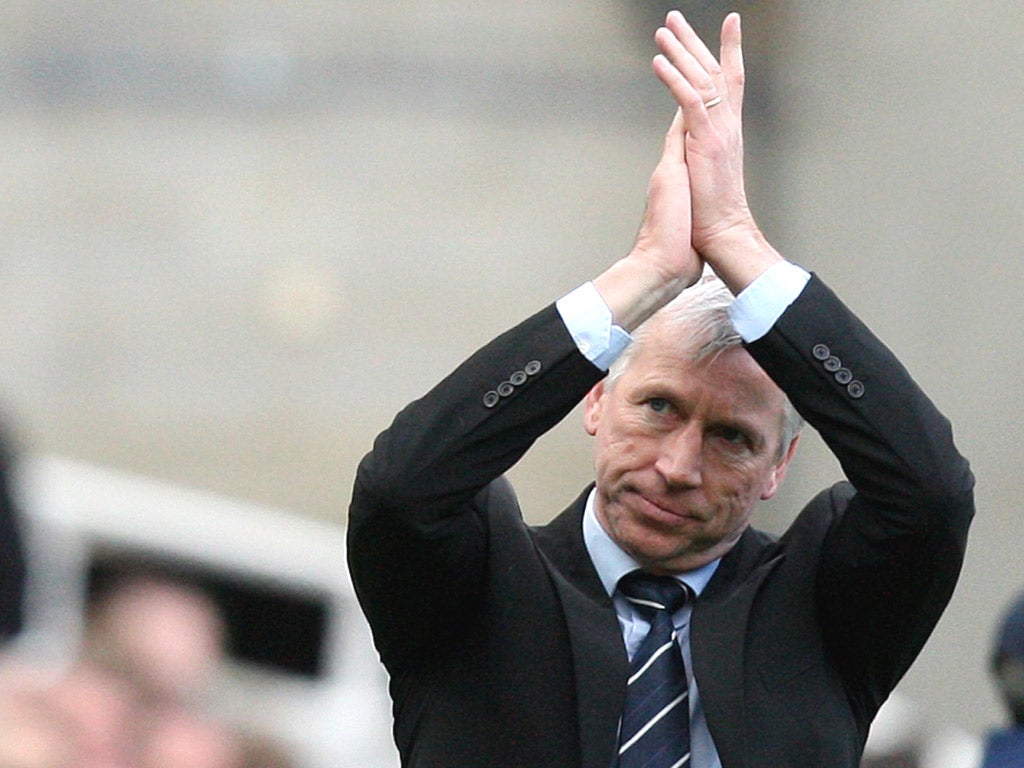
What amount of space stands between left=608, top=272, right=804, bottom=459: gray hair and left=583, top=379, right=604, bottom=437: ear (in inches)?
1.3

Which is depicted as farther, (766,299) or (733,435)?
(733,435)

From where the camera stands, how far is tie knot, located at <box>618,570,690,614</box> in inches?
111

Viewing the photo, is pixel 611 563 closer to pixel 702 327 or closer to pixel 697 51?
pixel 702 327

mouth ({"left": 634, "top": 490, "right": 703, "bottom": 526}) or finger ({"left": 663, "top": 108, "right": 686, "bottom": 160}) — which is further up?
finger ({"left": 663, "top": 108, "right": 686, "bottom": 160})

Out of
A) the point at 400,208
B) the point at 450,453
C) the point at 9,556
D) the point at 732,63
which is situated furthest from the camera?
the point at 400,208

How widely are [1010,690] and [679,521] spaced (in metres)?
0.46

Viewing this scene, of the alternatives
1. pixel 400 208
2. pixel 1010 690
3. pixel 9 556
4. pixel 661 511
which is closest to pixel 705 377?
pixel 661 511

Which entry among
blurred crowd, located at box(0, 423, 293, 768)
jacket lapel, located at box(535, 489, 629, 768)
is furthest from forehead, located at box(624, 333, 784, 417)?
blurred crowd, located at box(0, 423, 293, 768)

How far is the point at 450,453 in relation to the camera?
8.71ft

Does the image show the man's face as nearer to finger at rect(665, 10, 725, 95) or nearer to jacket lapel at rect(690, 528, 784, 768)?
jacket lapel at rect(690, 528, 784, 768)

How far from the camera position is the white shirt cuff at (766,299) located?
270cm

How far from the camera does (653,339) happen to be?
9.44ft

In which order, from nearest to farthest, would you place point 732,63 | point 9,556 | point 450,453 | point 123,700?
point 9,556 < point 123,700 < point 450,453 < point 732,63

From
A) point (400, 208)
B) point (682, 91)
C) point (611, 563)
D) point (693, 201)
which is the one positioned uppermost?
point (400, 208)
